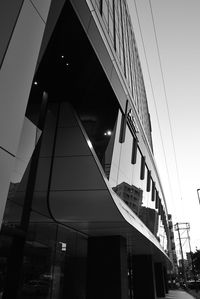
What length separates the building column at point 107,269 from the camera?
11031 mm

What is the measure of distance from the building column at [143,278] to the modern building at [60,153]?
8.14 m

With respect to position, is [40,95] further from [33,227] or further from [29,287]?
[29,287]

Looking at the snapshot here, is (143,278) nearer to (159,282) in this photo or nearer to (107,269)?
(107,269)

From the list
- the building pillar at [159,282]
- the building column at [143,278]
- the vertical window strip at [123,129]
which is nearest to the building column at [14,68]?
the vertical window strip at [123,129]

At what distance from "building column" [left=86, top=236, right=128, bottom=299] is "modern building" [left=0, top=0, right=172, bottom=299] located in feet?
0.13

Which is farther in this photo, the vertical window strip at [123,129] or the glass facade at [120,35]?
the glass facade at [120,35]

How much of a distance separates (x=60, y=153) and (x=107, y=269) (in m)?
6.46

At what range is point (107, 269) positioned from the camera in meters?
11.4

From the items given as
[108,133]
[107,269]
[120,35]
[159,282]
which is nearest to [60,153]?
[108,133]

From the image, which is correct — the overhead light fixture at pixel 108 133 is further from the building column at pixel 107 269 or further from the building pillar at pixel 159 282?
the building pillar at pixel 159 282

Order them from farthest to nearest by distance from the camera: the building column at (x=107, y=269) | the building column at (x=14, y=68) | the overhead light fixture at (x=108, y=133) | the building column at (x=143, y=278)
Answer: the building column at (x=143, y=278), the building column at (x=107, y=269), the overhead light fixture at (x=108, y=133), the building column at (x=14, y=68)

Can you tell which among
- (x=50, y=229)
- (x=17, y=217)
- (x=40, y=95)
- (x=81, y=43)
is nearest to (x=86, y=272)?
(x=50, y=229)

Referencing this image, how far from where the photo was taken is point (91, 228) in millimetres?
11445

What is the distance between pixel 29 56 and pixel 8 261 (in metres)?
6.01
